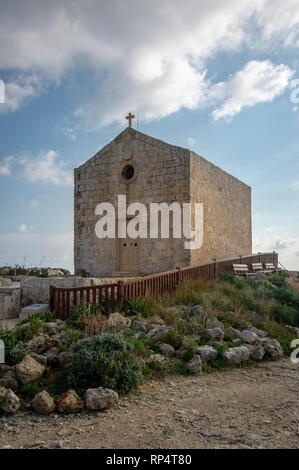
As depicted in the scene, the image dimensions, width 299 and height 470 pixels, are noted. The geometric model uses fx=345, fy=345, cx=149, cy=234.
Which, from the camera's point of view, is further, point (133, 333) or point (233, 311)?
point (233, 311)

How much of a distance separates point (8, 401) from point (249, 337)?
13.9ft

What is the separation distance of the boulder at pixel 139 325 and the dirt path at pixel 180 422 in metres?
1.50

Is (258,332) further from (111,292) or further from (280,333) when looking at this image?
(111,292)

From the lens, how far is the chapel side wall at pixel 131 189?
13.5 metres

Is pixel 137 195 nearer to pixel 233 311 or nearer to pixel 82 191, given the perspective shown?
pixel 82 191

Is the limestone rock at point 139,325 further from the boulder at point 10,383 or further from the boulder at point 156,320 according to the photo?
the boulder at point 10,383

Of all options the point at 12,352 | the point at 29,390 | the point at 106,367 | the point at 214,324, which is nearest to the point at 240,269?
the point at 214,324

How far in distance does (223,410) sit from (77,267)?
12.2 meters

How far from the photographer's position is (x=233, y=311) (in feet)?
26.9

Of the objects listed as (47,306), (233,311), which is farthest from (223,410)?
(47,306)
